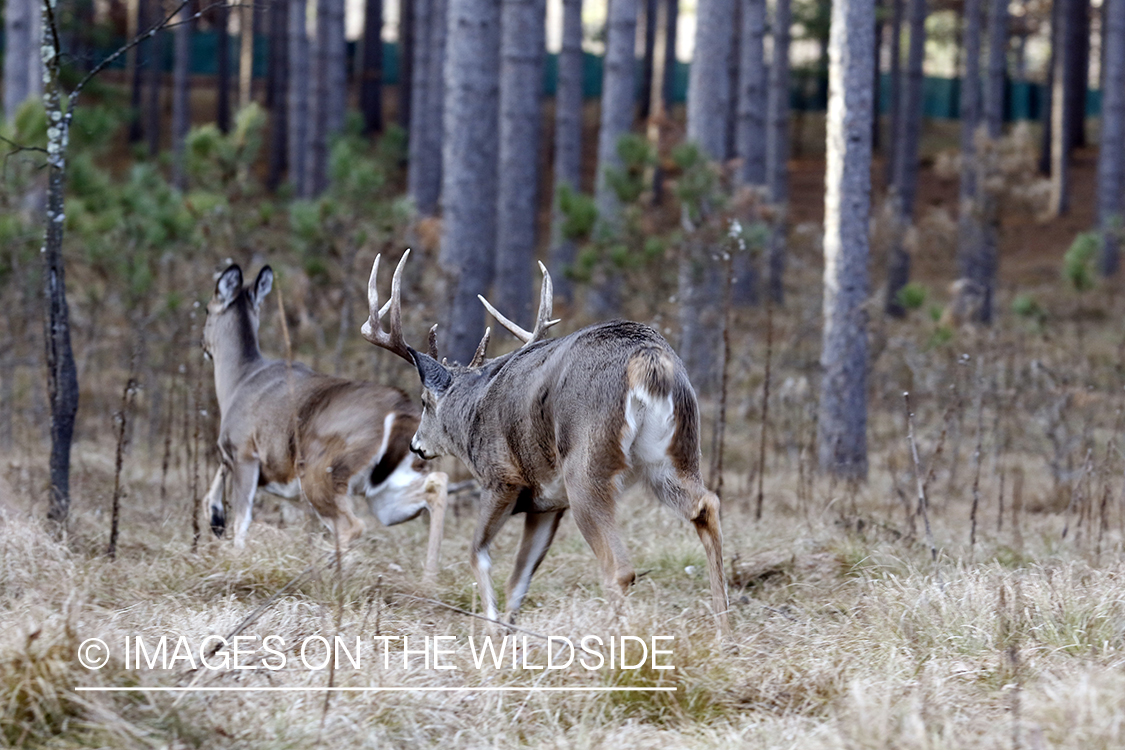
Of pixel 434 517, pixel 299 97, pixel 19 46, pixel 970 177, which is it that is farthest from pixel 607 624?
pixel 299 97

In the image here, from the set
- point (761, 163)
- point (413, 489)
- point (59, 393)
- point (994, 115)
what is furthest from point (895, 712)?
point (994, 115)

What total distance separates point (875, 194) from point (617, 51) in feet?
47.4

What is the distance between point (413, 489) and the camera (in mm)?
6848

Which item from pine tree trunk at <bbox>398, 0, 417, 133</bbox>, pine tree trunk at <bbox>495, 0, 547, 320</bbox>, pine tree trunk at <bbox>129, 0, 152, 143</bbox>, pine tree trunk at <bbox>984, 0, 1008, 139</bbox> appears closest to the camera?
pine tree trunk at <bbox>495, 0, 547, 320</bbox>

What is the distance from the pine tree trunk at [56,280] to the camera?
6.47m

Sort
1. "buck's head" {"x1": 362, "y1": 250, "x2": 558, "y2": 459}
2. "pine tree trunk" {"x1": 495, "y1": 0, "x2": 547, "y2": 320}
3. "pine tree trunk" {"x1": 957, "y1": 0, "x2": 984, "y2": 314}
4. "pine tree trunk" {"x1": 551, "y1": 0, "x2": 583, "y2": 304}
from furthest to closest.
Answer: "pine tree trunk" {"x1": 957, "y1": 0, "x2": 984, "y2": 314}
"pine tree trunk" {"x1": 551, "y1": 0, "x2": 583, "y2": 304}
"pine tree trunk" {"x1": 495, "y1": 0, "x2": 547, "y2": 320}
"buck's head" {"x1": 362, "y1": 250, "x2": 558, "y2": 459}

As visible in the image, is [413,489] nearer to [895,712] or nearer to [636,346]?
[636,346]

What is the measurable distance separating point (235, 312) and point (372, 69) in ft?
86.1

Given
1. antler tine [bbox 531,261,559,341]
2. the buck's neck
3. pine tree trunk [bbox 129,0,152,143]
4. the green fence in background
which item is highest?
the green fence in background

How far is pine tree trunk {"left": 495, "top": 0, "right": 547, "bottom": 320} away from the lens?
1216 cm

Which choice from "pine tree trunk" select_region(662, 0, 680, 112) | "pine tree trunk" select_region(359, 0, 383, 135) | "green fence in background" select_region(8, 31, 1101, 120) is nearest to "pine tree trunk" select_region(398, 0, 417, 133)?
"pine tree trunk" select_region(359, 0, 383, 135)

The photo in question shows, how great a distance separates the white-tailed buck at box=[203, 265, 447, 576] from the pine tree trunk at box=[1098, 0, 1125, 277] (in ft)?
56.8

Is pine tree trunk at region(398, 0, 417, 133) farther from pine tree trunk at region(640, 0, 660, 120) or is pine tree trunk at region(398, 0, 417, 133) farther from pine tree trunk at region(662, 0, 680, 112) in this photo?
pine tree trunk at region(662, 0, 680, 112)

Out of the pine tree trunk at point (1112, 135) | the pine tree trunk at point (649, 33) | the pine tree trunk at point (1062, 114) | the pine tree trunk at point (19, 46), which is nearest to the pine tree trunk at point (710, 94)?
the pine tree trunk at point (19, 46)
